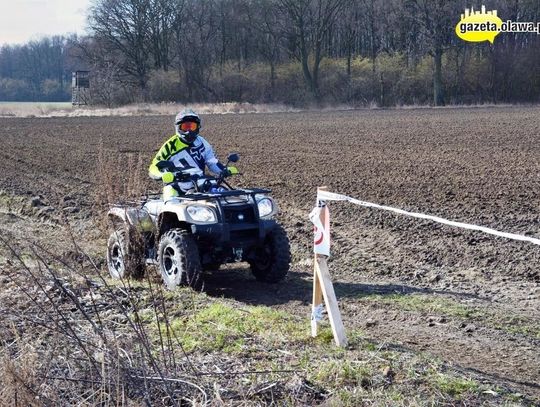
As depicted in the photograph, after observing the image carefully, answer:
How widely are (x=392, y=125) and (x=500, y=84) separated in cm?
2862

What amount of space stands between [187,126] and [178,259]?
1.72 m

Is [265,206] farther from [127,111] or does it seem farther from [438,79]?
[438,79]

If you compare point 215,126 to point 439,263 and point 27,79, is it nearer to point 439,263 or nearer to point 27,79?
point 439,263

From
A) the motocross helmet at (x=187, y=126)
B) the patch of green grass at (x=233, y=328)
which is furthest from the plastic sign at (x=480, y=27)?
the patch of green grass at (x=233, y=328)

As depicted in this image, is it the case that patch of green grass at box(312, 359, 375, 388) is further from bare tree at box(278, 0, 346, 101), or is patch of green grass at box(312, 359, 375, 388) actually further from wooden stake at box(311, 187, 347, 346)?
bare tree at box(278, 0, 346, 101)

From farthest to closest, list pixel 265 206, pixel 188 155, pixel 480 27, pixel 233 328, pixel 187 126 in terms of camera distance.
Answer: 1. pixel 480 27
2. pixel 188 155
3. pixel 187 126
4. pixel 265 206
5. pixel 233 328

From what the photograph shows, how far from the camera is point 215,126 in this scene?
34.8 meters

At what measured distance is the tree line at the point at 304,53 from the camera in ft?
192

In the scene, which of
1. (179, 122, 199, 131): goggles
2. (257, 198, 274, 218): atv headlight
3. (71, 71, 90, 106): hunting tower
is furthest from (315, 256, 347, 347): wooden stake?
(71, 71, 90, 106): hunting tower

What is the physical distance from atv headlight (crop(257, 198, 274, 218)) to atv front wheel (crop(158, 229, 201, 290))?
80cm

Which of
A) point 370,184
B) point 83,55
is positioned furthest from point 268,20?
point 370,184

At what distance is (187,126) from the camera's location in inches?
341

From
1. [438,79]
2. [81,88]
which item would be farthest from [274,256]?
[81,88]

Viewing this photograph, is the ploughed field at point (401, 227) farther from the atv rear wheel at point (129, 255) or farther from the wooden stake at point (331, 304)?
the atv rear wheel at point (129, 255)
